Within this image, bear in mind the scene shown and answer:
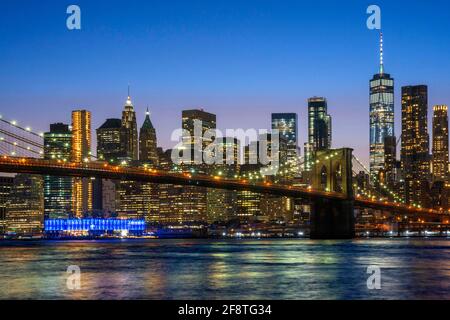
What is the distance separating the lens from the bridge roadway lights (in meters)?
92.2

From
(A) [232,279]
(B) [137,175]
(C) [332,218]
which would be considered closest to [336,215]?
(C) [332,218]

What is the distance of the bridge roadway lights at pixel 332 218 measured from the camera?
92188 mm

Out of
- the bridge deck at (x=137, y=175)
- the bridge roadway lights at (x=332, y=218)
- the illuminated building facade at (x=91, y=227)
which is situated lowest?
the illuminated building facade at (x=91, y=227)

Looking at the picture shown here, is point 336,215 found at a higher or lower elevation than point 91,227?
higher

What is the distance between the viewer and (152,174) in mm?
78625

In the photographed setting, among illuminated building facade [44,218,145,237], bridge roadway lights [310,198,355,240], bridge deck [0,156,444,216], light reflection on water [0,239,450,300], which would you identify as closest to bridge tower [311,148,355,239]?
bridge roadway lights [310,198,355,240]

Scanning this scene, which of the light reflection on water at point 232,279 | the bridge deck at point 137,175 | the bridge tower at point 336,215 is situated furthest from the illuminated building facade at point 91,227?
the light reflection on water at point 232,279

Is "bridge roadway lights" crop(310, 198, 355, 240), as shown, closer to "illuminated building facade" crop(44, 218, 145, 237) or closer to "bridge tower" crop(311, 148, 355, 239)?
"bridge tower" crop(311, 148, 355, 239)

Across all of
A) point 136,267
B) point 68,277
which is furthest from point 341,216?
point 68,277

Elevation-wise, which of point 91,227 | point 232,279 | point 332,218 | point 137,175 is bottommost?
point 91,227

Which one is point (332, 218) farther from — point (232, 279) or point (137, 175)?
point (232, 279)

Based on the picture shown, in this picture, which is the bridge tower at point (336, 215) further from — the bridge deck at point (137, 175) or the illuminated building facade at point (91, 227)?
the illuminated building facade at point (91, 227)

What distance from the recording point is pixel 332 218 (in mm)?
92688

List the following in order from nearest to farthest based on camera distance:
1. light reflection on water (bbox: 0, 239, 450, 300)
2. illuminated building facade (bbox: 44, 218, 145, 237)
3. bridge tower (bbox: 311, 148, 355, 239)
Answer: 1. light reflection on water (bbox: 0, 239, 450, 300)
2. bridge tower (bbox: 311, 148, 355, 239)
3. illuminated building facade (bbox: 44, 218, 145, 237)
